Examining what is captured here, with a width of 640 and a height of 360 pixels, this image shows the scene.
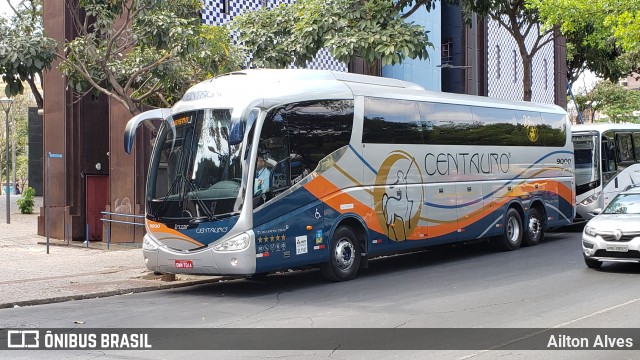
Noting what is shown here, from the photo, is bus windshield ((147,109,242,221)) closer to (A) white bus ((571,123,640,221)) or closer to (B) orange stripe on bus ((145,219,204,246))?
(B) orange stripe on bus ((145,219,204,246))

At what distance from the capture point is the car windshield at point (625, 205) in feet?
50.4

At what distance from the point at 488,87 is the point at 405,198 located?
19172 millimetres

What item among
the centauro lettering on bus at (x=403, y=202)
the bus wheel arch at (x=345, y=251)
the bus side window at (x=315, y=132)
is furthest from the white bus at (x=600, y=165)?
the bus side window at (x=315, y=132)

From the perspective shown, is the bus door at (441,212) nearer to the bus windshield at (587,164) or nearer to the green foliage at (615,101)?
the bus windshield at (587,164)

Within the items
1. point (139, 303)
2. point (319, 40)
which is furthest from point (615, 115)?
point (139, 303)

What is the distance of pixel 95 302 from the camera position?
1300cm

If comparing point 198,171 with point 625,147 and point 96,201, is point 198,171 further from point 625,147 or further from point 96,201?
point 625,147

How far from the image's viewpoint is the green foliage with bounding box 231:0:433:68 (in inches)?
651

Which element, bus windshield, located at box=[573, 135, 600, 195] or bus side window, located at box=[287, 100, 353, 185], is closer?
bus side window, located at box=[287, 100, 353, 185]

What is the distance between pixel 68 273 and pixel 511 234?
10.8 m

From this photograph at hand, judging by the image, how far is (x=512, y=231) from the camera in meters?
20.4

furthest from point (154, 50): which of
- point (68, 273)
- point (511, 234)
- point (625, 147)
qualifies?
point (625, 147)

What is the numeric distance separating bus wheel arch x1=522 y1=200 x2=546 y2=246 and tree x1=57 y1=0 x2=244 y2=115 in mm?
8781

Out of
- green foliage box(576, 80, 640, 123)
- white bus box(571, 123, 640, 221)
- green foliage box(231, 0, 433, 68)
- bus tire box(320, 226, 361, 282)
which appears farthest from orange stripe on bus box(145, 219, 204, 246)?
green foliage box(576, 80, 640, 123)
